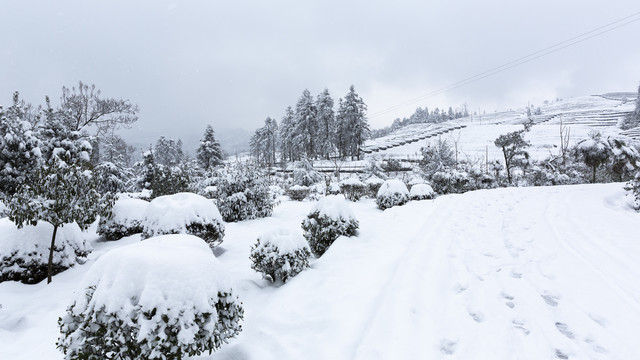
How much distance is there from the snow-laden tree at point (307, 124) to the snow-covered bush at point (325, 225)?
4294 cm

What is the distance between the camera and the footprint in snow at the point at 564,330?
3.17 metres

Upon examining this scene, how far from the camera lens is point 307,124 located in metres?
50.1

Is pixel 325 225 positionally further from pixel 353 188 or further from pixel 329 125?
pixel 329 125

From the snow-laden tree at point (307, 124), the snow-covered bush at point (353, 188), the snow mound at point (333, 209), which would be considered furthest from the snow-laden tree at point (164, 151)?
the snow mound at point (333, 209)

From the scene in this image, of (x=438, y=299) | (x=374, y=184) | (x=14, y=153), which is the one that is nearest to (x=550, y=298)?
(x=438, y=299)

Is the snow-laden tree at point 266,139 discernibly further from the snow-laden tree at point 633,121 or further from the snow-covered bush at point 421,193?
the snow-laden tree at point 633,121

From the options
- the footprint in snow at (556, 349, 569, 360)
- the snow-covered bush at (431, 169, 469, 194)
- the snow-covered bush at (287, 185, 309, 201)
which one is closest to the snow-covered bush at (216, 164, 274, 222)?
the snow-covered bush at (287, 185, 309, 201)

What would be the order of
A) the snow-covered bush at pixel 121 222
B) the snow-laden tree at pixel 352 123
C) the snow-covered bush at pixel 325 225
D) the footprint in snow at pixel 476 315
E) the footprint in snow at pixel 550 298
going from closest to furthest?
1. the footprint in snow at pixel 476 315
2. the footprint in snow at pixel 550 298
3. the snow-covered bush at pixel 325 225
4. the snow-covered bush at pixel 121 222
5. the snow-laden tree at pixel 352 123

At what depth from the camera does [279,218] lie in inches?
457

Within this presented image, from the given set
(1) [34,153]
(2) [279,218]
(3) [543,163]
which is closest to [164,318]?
(2) [279,218]

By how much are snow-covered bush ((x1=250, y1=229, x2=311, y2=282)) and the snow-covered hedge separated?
454 cm

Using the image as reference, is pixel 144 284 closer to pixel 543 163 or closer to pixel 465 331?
pixel 465 331

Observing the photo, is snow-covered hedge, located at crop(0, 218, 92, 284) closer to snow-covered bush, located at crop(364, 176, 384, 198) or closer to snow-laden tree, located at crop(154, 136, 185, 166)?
snow-covered bush, located at crop(364, 176, 384, 198)

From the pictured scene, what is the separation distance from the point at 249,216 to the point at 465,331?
9154 mm
